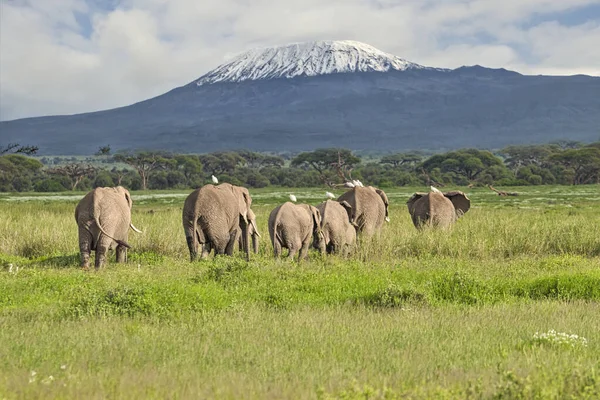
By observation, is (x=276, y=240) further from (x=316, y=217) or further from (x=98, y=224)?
(x=98, y=224)

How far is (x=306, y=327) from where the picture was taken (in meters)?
9.16

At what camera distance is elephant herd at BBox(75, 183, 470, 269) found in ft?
49.0

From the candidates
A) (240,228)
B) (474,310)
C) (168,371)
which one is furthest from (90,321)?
(240,228)

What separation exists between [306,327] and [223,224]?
731cm

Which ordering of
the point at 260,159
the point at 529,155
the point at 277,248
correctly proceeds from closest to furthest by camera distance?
the point at 277,248 < the point at 529,155 < the point at 260,159

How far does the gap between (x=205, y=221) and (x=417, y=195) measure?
8.16 m

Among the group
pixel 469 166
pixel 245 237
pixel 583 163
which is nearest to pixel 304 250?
pixel 245 237

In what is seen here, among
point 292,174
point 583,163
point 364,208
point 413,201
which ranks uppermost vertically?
point 364,208

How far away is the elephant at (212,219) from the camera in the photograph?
15898 millimetres

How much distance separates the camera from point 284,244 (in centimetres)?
1603

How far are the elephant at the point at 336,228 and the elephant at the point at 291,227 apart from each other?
26.1 inches

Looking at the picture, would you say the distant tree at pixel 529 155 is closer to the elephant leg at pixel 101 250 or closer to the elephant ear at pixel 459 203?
the elephant ear at pixel 459 203

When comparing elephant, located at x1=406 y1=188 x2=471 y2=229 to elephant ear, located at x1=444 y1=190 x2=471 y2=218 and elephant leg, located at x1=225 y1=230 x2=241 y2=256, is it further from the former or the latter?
elephant leg, located at x1=225 y1=230 x2=241 y2=256

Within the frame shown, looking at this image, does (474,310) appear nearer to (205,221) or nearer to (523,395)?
(523,395)
